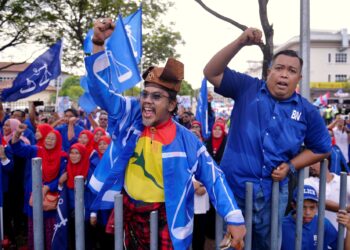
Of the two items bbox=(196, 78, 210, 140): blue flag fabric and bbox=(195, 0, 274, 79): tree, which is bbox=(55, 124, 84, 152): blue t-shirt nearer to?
bbox=(196, 78, 210, 140): blue flag fabric

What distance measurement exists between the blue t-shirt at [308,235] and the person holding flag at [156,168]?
1.00m

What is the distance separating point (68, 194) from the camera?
13.0ft

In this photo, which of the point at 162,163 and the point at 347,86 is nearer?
the point at 162,163

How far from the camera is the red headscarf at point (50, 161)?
4062mm

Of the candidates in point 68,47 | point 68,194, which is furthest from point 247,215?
point 68,47

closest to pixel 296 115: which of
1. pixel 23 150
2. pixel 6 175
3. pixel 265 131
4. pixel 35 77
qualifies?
pixel 265 131

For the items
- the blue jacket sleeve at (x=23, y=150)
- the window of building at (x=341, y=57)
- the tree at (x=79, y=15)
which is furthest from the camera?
the window of building at (x=341, y=57)

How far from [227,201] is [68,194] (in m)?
2.49

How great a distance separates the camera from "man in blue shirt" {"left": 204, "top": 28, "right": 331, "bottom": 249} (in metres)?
2.16

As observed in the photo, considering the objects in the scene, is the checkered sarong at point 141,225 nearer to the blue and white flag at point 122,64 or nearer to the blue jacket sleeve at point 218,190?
the blue jacket sleeve at point 218,190

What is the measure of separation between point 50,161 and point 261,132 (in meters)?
2.76

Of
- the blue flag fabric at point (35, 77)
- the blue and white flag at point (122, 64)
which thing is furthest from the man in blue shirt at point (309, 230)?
the blue flag fabric at point (35, 77)

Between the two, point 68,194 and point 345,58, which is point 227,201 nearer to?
point 68,194

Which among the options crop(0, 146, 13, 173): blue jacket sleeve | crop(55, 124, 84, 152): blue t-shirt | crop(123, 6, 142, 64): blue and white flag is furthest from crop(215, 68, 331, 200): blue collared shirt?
crop(55, 124, 84, 152): blue t-shirt
